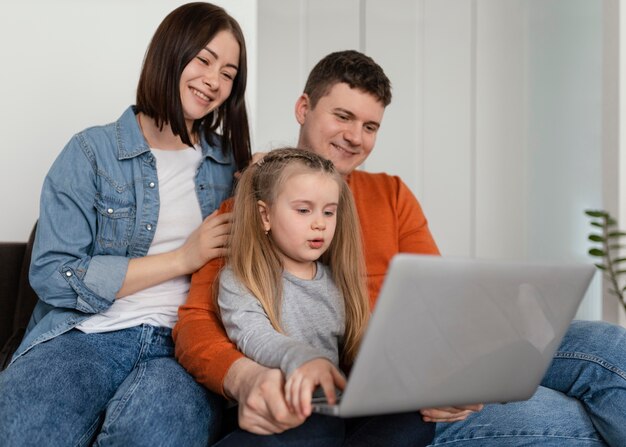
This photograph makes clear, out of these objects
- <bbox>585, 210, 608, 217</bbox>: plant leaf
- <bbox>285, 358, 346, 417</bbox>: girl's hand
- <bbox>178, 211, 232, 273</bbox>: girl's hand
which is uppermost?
<bbox>178, 211, 232, 273</bbox>: girl's hand

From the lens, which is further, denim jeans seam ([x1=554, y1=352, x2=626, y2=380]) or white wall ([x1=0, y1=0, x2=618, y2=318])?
white wall ([x1=0, y1=0, x2=618, y2=318])

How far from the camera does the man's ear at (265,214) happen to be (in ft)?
4.94

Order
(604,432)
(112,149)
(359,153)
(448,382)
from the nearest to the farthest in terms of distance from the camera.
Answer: (448,382)
(604,432)
(112,149)
(359,153)

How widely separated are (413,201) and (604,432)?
2.20 ft

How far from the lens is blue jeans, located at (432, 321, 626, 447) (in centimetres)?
148

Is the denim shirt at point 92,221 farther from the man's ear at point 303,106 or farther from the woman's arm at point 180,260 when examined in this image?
the man's ear at point 303,106

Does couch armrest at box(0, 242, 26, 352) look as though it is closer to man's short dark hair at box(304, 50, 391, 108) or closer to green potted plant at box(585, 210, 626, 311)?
man's short dark hair at box(304, 50, 391, 108)

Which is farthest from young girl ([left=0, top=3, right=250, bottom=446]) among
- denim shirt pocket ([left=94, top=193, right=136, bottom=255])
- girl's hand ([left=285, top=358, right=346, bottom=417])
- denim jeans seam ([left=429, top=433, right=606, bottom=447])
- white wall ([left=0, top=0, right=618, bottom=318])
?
white wall ([left=0, top=0, right=618, bottom=318])

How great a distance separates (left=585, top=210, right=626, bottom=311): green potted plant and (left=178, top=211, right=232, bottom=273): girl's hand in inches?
66.8

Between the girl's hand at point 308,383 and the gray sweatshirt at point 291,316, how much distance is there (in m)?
0.11

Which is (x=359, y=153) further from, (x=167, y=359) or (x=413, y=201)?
(x=167, y=359)

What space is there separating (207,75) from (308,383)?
804 mm

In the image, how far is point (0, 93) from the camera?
2324 mm

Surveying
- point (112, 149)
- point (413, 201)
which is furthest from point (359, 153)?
point (112, 149)
